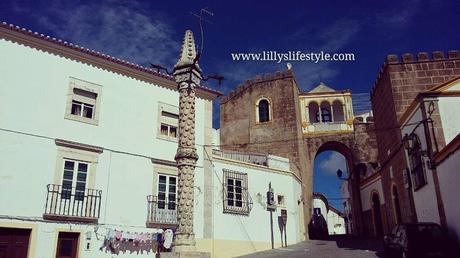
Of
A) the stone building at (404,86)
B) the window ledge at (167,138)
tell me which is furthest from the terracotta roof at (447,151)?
the window ledge at (167,138)

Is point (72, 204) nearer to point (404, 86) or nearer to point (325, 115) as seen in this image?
point (404, 86)

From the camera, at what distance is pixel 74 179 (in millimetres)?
13828

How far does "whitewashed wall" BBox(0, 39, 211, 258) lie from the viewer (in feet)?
41.9

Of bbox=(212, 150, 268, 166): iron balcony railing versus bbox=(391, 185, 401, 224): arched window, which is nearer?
bbox=(391, 185, 401, 224): arched window

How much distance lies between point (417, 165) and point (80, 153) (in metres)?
12.2

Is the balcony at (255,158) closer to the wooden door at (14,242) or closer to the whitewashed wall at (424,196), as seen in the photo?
the whitewashed wall at (424,196)

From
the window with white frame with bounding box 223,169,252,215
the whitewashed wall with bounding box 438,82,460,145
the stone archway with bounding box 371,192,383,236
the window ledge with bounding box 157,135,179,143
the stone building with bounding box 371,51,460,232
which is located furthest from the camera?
the stone archway with bounding box 371,192,383,236

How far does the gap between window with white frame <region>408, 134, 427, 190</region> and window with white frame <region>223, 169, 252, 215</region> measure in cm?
697

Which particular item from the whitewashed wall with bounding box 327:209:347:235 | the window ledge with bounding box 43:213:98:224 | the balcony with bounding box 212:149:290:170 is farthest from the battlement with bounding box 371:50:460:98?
the whitewashed wall with bounding box 327:209:347:235

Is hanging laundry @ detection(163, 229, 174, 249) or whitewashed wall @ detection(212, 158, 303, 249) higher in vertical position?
whitewashed wall @ detection(212, 158, 303, 249)

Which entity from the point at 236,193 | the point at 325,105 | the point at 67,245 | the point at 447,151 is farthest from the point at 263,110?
the point at 67,245

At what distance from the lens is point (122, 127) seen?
15469 millimetres

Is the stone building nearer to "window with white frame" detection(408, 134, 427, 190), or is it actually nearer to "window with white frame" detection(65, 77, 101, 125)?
"window with white frame" detection(408, 134, 427, 190)

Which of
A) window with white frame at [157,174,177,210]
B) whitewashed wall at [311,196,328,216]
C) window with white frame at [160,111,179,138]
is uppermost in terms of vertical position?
window with white frame at [160,111,179,138]
